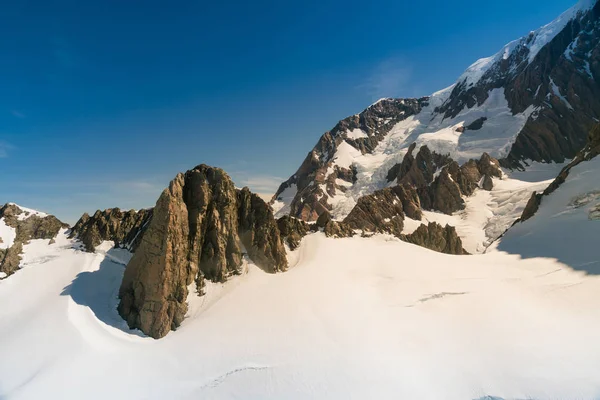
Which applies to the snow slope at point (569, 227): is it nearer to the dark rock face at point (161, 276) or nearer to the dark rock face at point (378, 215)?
the dark rock face at point (378, 215)

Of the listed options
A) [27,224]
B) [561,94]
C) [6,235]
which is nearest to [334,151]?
[561,94]

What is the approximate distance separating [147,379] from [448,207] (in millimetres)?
76133

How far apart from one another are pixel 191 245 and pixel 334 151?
120129 mm

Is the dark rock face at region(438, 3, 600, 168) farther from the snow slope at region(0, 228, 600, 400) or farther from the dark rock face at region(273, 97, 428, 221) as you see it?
the snow slope at region(0, 228, 600, 400)

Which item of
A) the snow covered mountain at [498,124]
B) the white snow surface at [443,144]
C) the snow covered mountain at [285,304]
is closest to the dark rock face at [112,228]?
the snow covered mountain at [285,304]

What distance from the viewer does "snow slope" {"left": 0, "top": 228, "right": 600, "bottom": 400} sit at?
15328 mm

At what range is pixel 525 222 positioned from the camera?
41.0 m

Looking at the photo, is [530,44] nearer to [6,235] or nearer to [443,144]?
[443,144]

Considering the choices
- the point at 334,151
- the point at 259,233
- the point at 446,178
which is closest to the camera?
the point at 259,233

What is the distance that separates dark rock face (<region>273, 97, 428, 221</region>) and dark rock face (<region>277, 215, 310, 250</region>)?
5555cm

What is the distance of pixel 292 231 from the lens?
116 feet

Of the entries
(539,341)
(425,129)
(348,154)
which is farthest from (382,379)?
(425,129)

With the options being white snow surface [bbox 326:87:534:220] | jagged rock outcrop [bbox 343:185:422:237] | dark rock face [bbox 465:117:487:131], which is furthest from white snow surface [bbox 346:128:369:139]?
jagged rock outcrop [bbox 343:185:422:237]

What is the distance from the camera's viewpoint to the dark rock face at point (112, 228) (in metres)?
37.1
